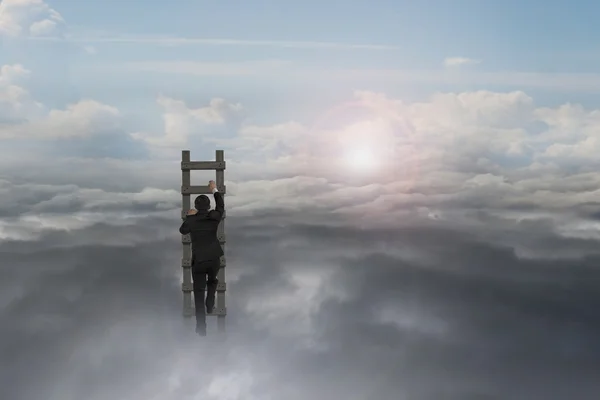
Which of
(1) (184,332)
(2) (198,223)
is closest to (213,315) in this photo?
(1) (184,332)

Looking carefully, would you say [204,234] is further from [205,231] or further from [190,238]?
[190,238]

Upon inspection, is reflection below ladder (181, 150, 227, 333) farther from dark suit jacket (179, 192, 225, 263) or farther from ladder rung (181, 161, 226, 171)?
dark suit jacket (179, 192, 225, 263)

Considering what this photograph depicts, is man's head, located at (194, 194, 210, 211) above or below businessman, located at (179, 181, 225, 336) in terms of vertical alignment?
above

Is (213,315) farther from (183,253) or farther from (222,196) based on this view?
(222,196)

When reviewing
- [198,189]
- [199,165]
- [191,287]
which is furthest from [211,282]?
[199,165]

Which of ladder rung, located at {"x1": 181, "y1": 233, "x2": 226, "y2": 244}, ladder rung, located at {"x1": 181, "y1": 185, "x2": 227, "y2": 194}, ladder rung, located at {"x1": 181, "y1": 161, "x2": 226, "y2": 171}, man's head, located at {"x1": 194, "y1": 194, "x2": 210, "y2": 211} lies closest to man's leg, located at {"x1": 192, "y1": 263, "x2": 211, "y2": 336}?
ladder rung, located at {"x1": 181, "y1": 233, "x2": 226, "y2": 244}

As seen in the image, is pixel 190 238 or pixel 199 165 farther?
pixel 190 238
